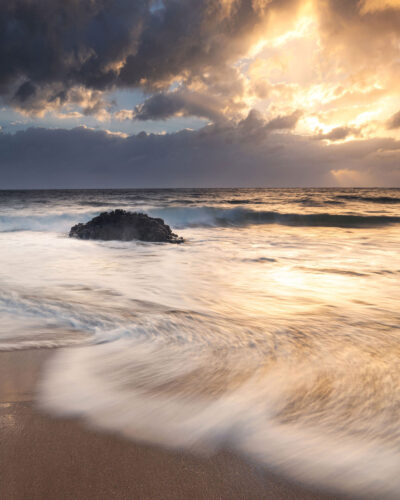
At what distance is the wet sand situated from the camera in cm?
109

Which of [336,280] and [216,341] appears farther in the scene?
[336,280]

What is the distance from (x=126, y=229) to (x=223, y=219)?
9982 millimetres

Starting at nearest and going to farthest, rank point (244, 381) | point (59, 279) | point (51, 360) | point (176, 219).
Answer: point (244, 381) < point (51, 360) < point (59, 279) < point (176, 219)

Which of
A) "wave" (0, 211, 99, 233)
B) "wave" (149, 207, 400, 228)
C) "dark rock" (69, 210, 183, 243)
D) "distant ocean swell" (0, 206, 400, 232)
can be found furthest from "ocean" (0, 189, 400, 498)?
"wave" (149, 207, 400, 228)

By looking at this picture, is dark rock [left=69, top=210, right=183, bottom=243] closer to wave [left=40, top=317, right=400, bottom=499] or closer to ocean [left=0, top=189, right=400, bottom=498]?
ocean [left=0, top=189, right=400, bottom=498]

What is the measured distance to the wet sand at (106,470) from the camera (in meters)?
1.09

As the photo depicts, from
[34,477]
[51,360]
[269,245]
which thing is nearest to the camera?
[34,477]

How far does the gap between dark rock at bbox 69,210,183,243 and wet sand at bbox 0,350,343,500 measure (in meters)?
6.91

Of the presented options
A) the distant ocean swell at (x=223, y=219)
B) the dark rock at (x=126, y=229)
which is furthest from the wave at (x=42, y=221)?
the dark rock at (x=126, y=229)

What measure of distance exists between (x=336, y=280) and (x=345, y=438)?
3480 millimetres

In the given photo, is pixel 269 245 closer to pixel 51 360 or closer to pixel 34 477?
pixel 51 360

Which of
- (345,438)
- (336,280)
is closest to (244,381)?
(345,438)

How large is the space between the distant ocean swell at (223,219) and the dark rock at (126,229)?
577 centimetres

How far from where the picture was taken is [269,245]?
28.5ft
